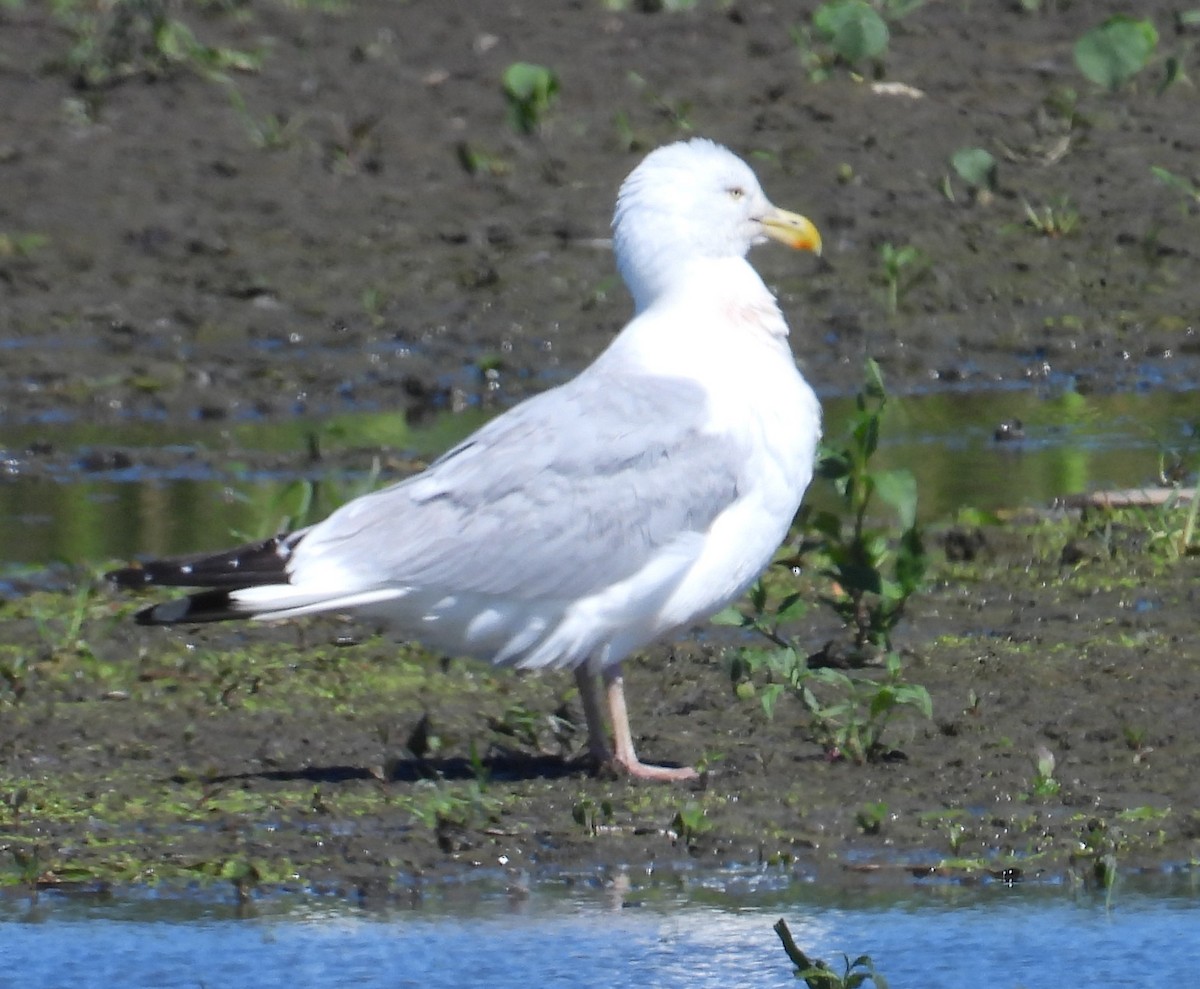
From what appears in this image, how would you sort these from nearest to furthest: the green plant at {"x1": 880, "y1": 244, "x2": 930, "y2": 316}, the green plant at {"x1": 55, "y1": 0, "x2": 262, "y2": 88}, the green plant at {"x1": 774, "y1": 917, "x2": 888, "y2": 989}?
the green plant at {"x1": 774, "y1": 917, "x2": 888, "y2": 989}
the green plant at {"x1": 880, "y1": 244, "x2": 930, "y2": 316}
the green plant at {"x1": 55, "y1": 0, "x2": 262, "y2": 88}

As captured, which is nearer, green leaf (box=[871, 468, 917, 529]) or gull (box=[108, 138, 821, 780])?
gull (box=[108, 138, 821, 780])

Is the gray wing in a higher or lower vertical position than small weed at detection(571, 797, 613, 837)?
higher

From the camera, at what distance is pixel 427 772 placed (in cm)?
600

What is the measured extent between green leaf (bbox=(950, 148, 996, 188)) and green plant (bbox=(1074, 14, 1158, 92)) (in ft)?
3.84

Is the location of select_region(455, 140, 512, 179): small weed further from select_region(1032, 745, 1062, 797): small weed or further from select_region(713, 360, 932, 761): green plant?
select_region(1032, 745, 1062, 797): small weed

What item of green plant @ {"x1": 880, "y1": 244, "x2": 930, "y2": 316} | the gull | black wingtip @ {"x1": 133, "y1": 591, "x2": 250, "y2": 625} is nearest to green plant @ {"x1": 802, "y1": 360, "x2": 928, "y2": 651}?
the gull

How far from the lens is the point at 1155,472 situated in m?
8.74

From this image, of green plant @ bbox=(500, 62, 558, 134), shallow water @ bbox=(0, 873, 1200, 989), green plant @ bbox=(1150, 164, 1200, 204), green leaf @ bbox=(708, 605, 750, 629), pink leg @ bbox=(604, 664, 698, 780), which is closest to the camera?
shallow water @ bbox=(0, 873, 1200, 989)

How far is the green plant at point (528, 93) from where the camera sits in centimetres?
1238

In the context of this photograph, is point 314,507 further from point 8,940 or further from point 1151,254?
point 1151,254

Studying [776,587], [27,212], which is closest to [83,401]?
[27,212]

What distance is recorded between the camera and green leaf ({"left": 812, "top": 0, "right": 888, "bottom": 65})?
12555 mm

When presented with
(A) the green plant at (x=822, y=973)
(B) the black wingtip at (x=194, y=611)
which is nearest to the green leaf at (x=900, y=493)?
(B) the black wingtip at (x=194, y=611)

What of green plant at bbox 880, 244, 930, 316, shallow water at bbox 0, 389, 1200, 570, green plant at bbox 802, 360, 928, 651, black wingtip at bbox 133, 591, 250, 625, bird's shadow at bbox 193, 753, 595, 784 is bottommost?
bird's shadow at bbox 193, 753, 595, 784
